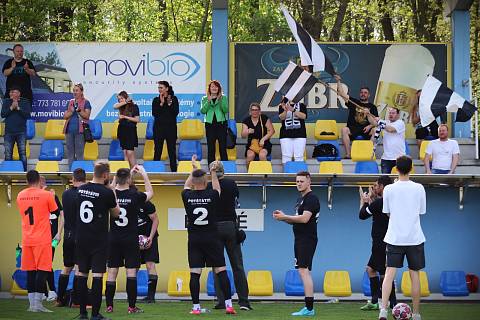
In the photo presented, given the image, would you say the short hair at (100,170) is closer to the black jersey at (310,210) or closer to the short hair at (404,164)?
the black jersey at (310,210)

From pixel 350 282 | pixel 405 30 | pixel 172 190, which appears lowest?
pixel 350 282

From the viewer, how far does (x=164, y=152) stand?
2439 centimetres

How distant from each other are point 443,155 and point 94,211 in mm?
9494

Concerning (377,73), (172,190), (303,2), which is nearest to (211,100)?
(172,190)

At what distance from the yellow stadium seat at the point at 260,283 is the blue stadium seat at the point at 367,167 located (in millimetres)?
3140

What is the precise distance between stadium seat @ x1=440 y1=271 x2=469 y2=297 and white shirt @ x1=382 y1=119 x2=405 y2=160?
8.29 feet

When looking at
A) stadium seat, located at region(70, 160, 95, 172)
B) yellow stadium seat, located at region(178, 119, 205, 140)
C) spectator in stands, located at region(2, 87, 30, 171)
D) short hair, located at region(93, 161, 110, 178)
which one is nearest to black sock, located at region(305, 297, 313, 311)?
short hair, located at region(93, 161, 110, 178)

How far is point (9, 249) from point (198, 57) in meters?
6.44

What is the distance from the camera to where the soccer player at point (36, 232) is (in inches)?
669

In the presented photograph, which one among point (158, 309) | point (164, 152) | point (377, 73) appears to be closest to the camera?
point (158, 309)

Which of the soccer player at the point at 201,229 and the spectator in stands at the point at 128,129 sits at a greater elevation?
the spectator in stands at the point at 128,129

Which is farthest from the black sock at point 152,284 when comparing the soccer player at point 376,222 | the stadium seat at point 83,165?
the stadium seat at point 83,165

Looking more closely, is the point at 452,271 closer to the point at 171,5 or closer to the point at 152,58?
the point at 152,58

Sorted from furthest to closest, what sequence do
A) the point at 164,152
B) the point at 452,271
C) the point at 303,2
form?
the point at 303,2
the point at 164,152
the point at 452,271
